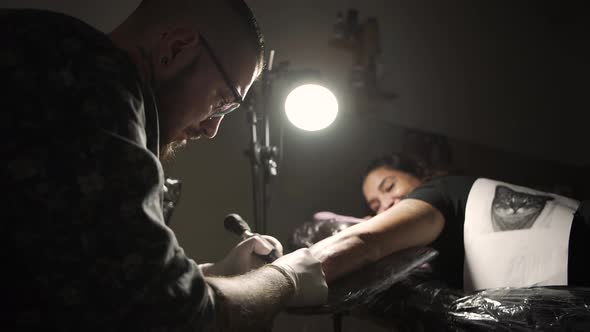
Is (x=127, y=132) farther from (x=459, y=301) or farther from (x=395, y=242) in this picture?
(x=395, y=242)

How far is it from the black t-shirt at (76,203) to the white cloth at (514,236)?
3.24 ft

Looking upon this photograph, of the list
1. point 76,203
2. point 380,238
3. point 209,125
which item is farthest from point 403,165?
point 76,203

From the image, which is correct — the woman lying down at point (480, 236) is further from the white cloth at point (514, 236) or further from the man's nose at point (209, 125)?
the man's nose at point (209, 125)

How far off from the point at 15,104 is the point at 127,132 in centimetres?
13

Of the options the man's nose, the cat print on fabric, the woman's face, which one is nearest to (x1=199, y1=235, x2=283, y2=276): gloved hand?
the man's nose

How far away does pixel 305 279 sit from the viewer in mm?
824

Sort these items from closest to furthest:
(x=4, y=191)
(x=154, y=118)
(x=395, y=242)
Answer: (x=4, y=191), (x=154, y=118), (x=395, y=242)

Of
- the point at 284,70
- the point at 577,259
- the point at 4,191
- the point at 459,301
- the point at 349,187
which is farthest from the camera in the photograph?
the point at 349,187

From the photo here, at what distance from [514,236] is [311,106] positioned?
36.3 inches

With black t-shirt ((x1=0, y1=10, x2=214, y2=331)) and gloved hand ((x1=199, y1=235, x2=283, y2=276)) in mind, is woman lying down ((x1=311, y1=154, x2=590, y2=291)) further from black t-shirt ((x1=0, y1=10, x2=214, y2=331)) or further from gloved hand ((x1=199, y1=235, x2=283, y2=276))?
black t-shirt ((x1=0, y1=10, x2=214, y2=331))

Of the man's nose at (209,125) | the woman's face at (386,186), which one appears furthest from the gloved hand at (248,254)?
the woman's face at (386,186)

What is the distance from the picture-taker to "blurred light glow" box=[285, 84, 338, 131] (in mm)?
1653

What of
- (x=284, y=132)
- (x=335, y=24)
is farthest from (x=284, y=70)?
(x=335, y=24)

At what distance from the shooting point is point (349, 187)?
245 centimetres
